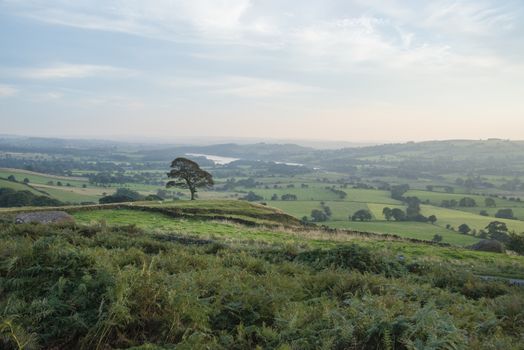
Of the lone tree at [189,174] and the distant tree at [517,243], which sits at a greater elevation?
the lone tree at [189,174]

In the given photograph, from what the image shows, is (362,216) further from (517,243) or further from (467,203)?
(517,243)

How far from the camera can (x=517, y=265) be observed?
20.1 meters

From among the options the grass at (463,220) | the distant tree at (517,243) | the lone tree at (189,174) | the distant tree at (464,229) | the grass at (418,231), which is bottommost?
the grass at (463,220)

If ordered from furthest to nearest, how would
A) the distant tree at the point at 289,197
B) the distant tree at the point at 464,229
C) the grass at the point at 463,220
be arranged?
the distant tree at the point at 289,197 → the grass at the point at 463,220 → the distant tree at the point at 464,229

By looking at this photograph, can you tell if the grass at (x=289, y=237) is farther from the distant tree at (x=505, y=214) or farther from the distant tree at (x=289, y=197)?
the distant tree at (x=289, y=197)

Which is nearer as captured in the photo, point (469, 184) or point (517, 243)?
point (517, 243)

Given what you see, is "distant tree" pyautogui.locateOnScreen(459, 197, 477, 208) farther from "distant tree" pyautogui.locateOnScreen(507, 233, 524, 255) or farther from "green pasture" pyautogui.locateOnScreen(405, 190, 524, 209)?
"distant tree" pyautogui.locateOnScreen(507, 233, 524, 255)

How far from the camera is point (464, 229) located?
58125 mm

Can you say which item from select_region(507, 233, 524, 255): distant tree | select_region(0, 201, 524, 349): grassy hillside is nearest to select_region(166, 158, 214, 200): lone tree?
select_region(507, 233, 524, 255): distant tree

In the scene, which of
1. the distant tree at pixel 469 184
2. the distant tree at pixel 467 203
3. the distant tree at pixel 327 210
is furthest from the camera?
the distant tree at pixel 469 184

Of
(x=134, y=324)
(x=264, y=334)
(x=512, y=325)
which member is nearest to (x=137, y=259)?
(x=134, y=324)

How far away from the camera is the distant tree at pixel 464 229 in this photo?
56716 millimetres

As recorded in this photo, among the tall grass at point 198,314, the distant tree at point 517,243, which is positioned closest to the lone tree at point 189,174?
the distant tree at point 517,243

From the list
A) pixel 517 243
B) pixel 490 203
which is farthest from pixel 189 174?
pixel 490 203
